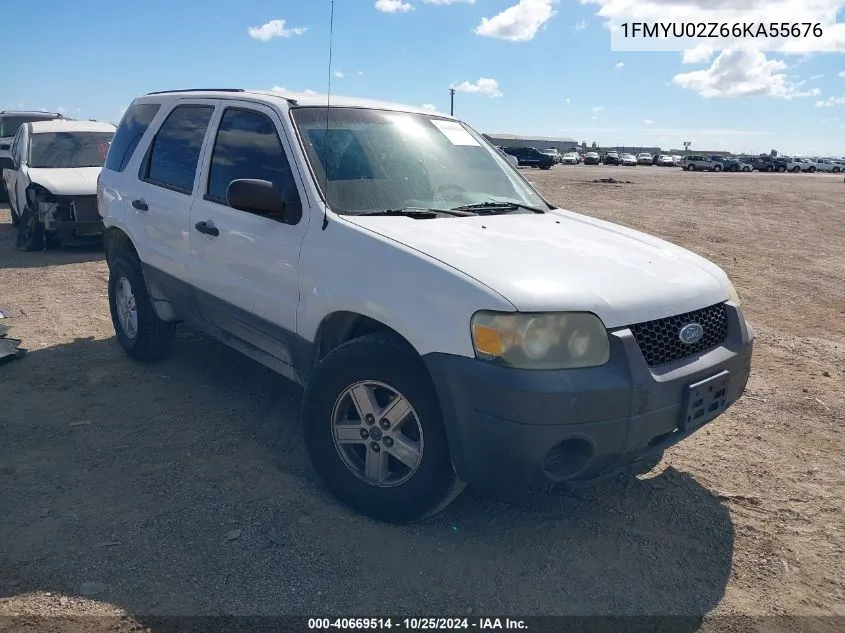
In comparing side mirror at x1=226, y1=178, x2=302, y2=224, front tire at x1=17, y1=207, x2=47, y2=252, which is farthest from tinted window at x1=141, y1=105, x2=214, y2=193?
front tire at x1=17, y1=207, x2=47, y2=252

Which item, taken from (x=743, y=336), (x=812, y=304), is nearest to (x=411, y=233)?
(x=743, y=336)

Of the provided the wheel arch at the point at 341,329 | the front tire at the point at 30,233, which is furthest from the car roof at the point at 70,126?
the wheel arch at the point at 341,329

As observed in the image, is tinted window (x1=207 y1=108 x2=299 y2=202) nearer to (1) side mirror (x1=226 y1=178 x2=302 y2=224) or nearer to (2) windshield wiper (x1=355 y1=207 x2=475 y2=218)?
(1) side mirror (x1=226 y1=178 x2=302 y2=224)

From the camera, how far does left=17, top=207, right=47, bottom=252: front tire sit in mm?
10086

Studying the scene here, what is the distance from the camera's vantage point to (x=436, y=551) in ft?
10.2

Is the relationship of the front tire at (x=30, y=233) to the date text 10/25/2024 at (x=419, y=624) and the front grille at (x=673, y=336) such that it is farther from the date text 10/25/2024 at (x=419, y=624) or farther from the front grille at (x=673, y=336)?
the front grille at (x=673, y=336)

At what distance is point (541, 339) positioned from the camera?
107 inches

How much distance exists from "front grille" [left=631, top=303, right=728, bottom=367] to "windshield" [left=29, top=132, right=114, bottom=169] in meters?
10.2

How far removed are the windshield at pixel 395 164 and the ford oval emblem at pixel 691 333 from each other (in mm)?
1366

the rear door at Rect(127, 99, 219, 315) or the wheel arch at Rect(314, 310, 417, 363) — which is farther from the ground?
the rear door at Rect(127, 99, 219, 315)

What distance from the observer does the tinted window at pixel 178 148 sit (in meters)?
4.50

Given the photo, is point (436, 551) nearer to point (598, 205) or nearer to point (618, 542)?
point (618, 542)

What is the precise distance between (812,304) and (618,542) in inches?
234

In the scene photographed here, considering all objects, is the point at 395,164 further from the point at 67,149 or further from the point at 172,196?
the point at 67,149
